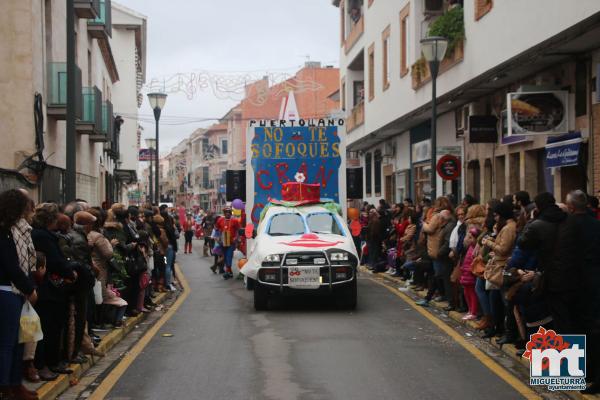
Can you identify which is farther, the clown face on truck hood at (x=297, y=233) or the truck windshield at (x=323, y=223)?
the truck windshield at (x=323, y=223)

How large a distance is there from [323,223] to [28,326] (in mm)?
9133

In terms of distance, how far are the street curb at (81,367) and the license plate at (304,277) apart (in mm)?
2588

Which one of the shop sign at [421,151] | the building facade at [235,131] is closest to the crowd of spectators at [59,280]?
the shop sign at [421,151]

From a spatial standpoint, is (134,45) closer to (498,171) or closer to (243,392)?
(498,171)

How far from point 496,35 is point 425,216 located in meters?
5.51

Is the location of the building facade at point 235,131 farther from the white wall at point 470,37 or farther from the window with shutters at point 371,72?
the white wall at point 470,37

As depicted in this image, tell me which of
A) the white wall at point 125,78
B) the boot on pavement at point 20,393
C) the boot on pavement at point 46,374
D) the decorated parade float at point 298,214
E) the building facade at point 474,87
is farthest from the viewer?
the white wall at point 125,78

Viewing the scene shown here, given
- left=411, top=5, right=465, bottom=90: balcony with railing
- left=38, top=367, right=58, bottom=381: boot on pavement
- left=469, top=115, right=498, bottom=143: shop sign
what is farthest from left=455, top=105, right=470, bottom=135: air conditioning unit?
left=38, top=367, right=58, bottom=381: boot on pavement

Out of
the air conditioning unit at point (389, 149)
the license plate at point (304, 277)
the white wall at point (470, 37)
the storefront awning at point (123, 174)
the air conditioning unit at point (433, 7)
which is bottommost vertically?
the license plate at point (304, 277)

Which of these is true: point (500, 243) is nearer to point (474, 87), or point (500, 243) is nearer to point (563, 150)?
point (563, 150)

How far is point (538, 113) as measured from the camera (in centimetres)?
1736

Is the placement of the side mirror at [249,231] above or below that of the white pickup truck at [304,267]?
above

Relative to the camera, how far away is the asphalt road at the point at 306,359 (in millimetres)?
8418

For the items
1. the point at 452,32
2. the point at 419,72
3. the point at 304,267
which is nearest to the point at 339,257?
the point at 304,267
